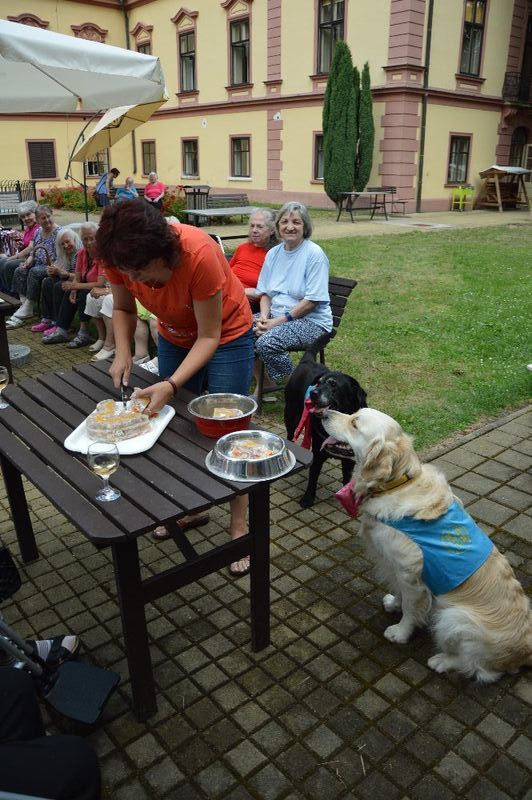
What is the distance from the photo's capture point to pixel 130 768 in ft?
7.00

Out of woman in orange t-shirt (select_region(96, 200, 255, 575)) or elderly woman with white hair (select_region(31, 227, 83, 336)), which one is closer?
woman in orange t-shirt (select_region(96, 200, 255, 575))

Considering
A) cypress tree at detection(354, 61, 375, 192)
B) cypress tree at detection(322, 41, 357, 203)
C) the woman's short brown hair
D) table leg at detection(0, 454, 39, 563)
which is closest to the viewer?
the woman's short brown hair

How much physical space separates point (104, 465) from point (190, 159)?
81.7 ft

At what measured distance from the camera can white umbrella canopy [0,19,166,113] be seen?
15.5 ft

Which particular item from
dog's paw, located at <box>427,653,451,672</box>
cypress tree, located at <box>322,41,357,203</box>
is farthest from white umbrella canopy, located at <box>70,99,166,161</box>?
cypress tree, located at <box>322,41,357,203</box>

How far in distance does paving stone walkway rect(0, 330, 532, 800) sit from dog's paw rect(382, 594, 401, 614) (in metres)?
0.06

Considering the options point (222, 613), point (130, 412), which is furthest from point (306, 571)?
point (130, 412)

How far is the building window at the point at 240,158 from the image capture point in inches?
877

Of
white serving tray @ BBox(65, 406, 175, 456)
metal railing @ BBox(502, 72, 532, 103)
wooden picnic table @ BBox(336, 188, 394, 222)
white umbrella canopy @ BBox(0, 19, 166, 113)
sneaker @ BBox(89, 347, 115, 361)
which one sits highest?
metal railing @ BBox(502, 72, 532, 103)

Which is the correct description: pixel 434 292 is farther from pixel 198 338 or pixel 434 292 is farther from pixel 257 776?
pixel 257 776

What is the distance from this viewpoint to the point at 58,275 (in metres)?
6.88

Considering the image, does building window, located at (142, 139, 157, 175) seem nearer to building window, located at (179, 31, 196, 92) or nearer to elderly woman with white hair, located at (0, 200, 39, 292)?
building window, located at (179, 31, 196, 92)

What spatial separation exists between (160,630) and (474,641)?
1344mm

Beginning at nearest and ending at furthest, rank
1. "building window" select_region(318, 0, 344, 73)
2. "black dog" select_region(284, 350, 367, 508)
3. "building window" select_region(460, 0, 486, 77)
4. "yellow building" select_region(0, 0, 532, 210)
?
"black dog" select_region(284, 350, 367, 508) < "yellow building" select_region(0, 0, 532, 210) < "building window" select_region(318, 0, 344, 73) < "building window" select_region(460, 0, 486, 77)
